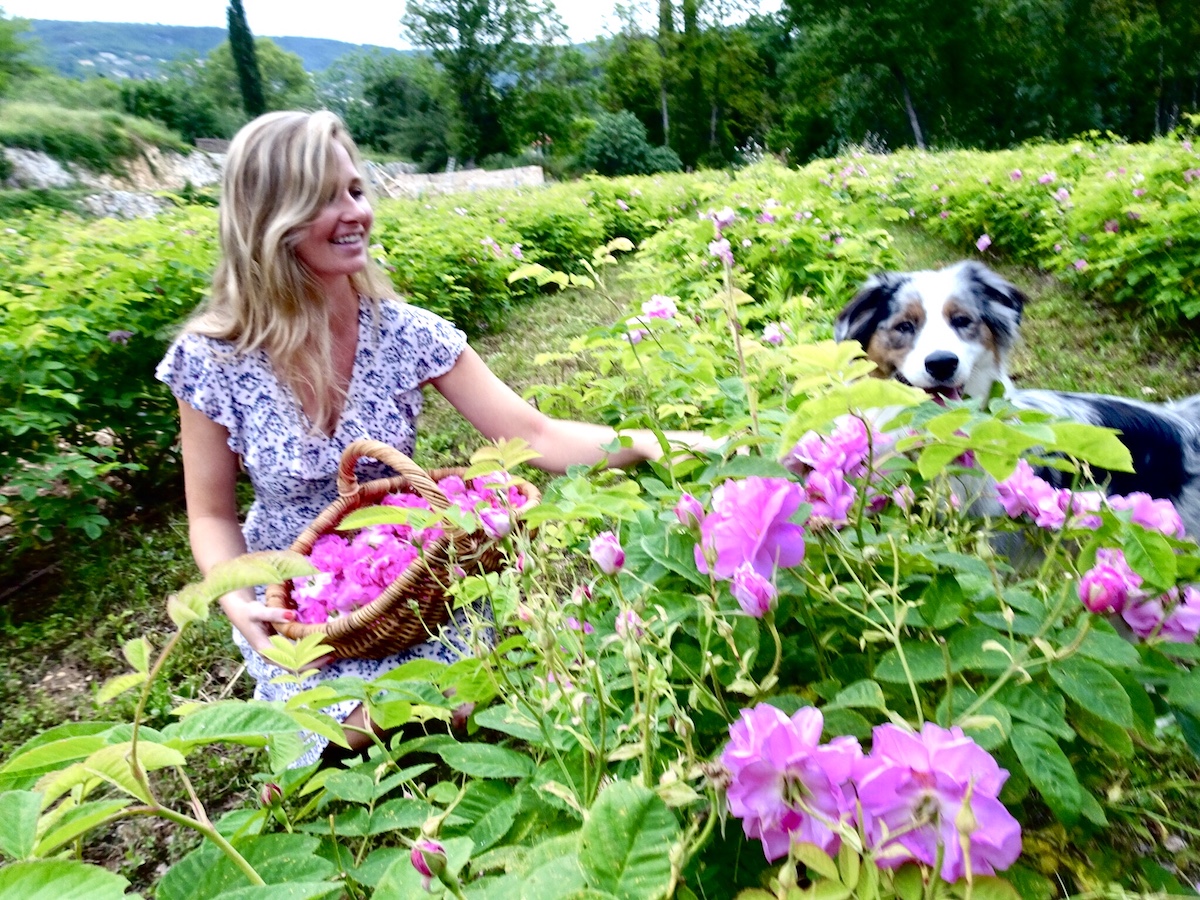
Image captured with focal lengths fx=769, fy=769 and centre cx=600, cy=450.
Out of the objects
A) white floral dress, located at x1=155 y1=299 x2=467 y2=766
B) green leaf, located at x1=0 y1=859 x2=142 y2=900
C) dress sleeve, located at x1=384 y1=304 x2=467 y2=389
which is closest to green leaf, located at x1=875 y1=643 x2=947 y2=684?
green leaf, located at x1=0 y1=859 x2=142 y2=900

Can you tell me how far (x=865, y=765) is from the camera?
511mm

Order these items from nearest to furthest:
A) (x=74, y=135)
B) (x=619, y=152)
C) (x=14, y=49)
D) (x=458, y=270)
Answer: (x=458, y=270) → (x=74, y=135) → (x=619, y=152) → (x=14, y=49)

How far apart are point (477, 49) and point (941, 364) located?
47649 millimetres

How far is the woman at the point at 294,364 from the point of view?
204cm

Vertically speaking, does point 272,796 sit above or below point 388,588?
above

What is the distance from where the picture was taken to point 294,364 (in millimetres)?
2143

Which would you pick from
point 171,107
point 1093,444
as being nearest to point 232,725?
point 1093,444

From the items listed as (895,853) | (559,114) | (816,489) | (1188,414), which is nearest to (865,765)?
(895,853)

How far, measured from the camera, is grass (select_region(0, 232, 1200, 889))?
6.39ft

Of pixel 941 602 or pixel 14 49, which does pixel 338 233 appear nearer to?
pixel 941 602

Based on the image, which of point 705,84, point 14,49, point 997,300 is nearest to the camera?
point 997,300

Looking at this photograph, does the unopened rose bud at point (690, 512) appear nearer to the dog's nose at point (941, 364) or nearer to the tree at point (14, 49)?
the dog's nose at point (941, 364)

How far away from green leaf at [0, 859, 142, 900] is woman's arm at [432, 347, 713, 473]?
102cm

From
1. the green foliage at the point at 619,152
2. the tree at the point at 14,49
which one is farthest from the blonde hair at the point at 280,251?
the tree at the point at 14,49
